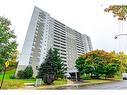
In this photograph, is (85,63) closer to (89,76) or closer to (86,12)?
(89,76)

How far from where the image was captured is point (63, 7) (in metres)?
2.72

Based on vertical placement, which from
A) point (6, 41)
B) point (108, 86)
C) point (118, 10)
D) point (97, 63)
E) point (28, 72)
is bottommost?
point (108, 86)

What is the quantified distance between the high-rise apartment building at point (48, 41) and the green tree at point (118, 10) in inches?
14.7

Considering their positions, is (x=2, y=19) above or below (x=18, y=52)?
above

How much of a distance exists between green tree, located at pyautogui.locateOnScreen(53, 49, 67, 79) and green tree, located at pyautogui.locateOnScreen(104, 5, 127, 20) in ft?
2.27

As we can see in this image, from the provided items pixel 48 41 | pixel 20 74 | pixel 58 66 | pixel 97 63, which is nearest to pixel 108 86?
pixel 97 63

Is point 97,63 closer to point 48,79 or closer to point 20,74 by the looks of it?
point 48,79

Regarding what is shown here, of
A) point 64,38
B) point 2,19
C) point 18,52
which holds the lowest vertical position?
point 18,52

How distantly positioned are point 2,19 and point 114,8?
116 cm

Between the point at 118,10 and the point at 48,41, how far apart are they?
790mm

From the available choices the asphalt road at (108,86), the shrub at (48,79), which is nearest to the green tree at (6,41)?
the shrub at (48,79)

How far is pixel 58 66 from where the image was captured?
2.56 meters

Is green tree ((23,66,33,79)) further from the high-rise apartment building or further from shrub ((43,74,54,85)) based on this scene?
shrub ((43,74,54,85))
